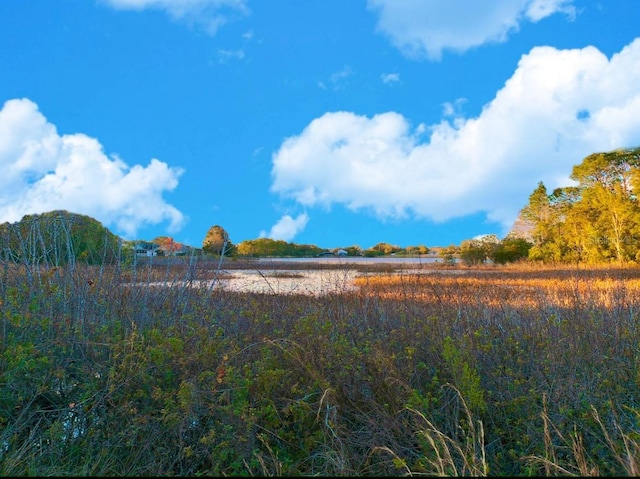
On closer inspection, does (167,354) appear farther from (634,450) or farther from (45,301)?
(634,450)

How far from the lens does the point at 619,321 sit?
17.4ft

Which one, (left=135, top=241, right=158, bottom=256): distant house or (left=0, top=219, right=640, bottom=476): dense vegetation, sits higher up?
(left=135, top=241, right=158, bottom=256): distant house

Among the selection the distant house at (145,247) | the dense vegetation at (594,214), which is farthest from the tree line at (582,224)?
the distant house at (145,247)

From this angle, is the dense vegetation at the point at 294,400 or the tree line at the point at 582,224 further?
the tree line at the point at 582,224

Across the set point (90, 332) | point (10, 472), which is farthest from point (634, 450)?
point (90, 332)

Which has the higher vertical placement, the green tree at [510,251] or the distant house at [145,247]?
the green tree at [510,251]

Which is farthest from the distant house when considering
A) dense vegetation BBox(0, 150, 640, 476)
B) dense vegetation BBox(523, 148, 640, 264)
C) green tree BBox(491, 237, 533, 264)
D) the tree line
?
green tree BBox(491, 237, 533, 264)

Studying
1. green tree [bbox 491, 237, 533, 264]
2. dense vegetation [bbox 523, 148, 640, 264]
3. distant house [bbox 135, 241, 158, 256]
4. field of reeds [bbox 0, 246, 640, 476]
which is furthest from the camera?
green tree [bbox 491, 237, 533, 264]

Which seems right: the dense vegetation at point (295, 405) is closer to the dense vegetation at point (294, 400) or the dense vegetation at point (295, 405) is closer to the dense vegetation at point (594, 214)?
the dense vegetation at point (294, 400)

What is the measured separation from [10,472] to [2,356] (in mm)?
1237

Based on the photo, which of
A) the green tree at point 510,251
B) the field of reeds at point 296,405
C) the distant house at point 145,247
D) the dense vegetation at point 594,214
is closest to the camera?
the field of reeds at point 296,405

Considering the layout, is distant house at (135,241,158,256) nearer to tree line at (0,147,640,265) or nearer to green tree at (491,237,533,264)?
tree line at (0,147,640,265)

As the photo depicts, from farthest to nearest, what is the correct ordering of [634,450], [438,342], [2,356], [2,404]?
[438,342]
[2,356]
[2,404]
[634,450]

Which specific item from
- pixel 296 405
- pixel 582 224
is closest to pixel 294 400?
pixel 296 405
